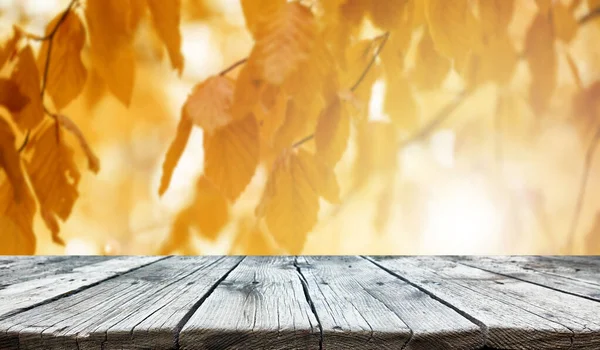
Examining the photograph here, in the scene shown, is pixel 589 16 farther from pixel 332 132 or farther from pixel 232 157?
pixel 232 157

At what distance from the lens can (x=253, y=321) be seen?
0.44m

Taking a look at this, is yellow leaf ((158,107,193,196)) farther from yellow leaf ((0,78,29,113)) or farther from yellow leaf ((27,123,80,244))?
yellow leaf ((0,78,29,113))

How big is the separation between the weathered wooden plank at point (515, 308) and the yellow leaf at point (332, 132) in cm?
48

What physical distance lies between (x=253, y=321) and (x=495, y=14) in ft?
3.73

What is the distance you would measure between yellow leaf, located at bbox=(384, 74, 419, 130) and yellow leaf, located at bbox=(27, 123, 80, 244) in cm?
82

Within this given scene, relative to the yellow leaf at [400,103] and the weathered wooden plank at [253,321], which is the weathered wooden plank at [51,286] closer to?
the weathered wooden plank at [253,321]

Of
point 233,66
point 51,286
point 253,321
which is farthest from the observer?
point 233,66

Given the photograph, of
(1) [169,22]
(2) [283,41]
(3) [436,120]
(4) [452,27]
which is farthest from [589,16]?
(1) [169,22]

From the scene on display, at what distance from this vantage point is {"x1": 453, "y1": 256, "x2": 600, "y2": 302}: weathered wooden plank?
0.64 meters

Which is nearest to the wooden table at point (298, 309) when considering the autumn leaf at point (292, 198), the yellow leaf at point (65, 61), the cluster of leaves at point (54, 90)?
the autumn leaf at point (292, 198)

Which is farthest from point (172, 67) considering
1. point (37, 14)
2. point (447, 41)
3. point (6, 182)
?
point (447, 41)

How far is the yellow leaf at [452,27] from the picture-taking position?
1210 mm

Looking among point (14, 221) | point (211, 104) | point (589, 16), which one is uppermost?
point (589, 16)

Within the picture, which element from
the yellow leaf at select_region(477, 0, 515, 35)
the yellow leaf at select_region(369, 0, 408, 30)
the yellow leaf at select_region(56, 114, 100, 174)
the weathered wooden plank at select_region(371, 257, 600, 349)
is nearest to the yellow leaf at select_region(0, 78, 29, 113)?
the yellow leaf at select_region(56, 114, 100, 174)
